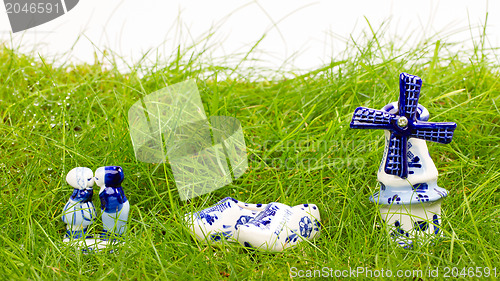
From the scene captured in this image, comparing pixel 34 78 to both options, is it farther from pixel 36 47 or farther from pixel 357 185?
pixel 357 185

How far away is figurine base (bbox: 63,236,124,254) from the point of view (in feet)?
7.29

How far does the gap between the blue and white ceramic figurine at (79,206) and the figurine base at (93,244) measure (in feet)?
0.13

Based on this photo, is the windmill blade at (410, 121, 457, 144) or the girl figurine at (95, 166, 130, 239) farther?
the girl figurine at (95, 166, 130, 239)

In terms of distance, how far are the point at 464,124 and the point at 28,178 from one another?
9.15ft

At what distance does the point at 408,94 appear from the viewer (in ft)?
7.02

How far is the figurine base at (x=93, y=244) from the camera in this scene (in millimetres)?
2221

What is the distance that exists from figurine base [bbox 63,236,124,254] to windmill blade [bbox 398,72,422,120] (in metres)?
1.45

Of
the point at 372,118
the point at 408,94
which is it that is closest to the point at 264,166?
the point at 372,118

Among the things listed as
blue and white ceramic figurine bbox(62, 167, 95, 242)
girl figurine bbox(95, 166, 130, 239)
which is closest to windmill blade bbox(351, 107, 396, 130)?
girl figurine bbox(95, 166, 130, 239)

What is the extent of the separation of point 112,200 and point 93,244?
0.73 feet

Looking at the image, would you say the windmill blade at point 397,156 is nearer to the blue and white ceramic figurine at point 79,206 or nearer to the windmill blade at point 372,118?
the windmill blade at point 372,118

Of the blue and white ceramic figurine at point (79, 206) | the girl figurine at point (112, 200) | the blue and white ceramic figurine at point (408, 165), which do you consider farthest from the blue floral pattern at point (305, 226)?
the blue and white ceramic figurine at point (79, 206)

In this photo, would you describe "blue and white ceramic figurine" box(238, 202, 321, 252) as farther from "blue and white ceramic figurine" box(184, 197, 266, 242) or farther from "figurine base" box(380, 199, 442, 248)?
"figurine base" box(380, 199, 442, 248)

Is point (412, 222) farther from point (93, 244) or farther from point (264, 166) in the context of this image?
point (93, 244)
